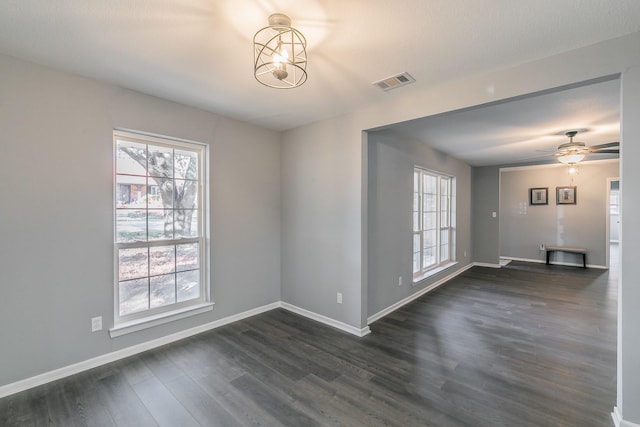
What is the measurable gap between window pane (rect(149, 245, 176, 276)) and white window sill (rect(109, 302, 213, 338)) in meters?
0.44

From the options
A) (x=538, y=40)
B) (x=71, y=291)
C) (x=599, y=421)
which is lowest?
(x=599, y=421)

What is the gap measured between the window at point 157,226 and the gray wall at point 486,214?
6613mm

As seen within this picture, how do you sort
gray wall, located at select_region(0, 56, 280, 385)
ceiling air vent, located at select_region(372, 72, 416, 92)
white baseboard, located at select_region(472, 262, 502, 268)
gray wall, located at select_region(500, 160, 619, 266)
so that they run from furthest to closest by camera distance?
white baseboard, located at select_region(472, 262, 502, 268), gray wall, located at select_region(500, 160, 619, 266), ceiling air vent, located at select_region(372, 72, 416, 92), gray wall, located at select_region(0, 56, 280, 385)

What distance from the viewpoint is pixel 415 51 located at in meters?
2.05

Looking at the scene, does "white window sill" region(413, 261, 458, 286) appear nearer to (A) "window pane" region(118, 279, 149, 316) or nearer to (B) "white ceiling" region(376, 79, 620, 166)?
(B) "white ceiling" region(376, 79, 620, 166)

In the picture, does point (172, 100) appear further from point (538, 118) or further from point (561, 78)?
point (538, 118)

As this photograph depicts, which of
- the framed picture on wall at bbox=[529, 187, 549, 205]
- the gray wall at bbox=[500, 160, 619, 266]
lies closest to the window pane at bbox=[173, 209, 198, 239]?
the gray wall at bbox=[500, 160, 619, 266]

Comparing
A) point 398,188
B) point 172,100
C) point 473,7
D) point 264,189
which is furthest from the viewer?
point 398,188

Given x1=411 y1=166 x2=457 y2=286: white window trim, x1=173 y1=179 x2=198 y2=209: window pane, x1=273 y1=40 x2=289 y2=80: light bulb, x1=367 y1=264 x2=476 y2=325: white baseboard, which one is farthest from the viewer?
x1=411 y1=166 x2=457 y2=286: white window trim

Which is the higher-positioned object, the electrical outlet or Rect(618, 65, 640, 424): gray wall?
Rect(618, 65, 640, 424): gray wall

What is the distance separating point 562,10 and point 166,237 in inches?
144

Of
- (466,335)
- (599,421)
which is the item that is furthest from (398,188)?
(599,421)

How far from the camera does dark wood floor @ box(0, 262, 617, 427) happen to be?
194 centimetres

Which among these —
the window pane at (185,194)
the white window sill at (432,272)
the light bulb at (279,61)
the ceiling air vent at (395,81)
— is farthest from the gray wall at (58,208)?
the white window sill at (432,272)
